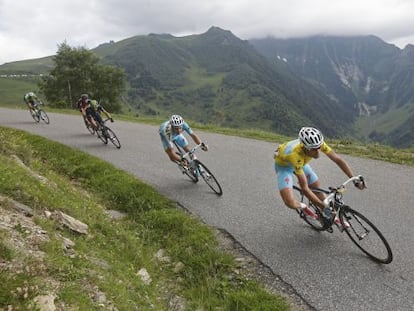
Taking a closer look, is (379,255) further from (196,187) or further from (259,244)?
(196,187)

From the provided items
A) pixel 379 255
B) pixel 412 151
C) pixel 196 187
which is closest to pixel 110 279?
pixel 379 255

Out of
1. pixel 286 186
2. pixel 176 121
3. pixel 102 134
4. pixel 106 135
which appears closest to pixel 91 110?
pixel 102 134

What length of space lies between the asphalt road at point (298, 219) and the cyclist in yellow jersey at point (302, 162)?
0.83 metres

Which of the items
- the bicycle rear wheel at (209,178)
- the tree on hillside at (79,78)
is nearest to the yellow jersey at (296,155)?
the bicycle rear wheel at (209,178)

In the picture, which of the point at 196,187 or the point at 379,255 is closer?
the point at 379,255

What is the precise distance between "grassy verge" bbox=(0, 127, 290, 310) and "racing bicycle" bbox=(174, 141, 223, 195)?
1399 millimetres

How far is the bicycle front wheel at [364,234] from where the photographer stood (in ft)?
21.6

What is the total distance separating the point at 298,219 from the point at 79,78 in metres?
52.5

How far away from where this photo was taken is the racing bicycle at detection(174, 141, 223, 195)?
10.4 meters

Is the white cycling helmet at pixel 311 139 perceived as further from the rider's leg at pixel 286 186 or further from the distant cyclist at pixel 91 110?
the distant cyclist at pixel 91 110

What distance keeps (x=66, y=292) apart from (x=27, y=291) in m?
0.54

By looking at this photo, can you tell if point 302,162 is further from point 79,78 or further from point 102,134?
point 79,78

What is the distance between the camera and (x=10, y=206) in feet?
19.5

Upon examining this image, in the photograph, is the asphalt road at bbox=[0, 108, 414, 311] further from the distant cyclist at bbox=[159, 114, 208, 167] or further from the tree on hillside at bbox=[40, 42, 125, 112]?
the tree on hillside at bbox=[40, 42, 125, 112]
